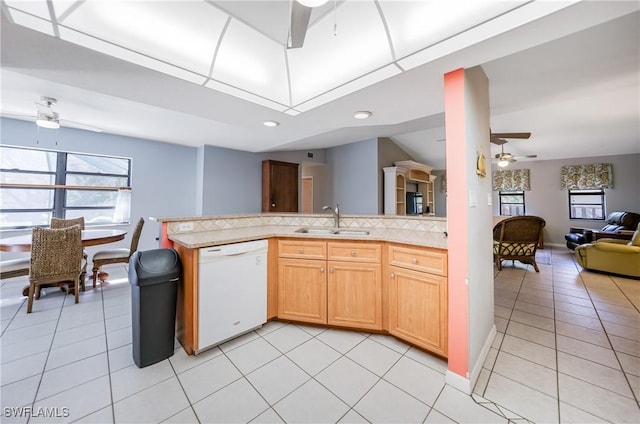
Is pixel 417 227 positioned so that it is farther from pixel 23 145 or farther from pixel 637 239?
pixel 23 145

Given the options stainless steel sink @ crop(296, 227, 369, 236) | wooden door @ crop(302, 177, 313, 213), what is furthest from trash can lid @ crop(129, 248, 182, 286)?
wooden door @ crop(302, 177, 313, 213)

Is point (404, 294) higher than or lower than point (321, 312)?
higher

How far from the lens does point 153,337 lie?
1811 millimetres

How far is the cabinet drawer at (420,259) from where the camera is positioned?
68.8 inches

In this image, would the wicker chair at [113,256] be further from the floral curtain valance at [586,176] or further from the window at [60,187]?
the floral curtain valance at [586,176]

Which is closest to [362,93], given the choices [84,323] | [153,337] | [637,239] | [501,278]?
[153,337]

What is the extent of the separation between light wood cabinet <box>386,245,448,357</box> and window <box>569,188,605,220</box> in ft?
25.5

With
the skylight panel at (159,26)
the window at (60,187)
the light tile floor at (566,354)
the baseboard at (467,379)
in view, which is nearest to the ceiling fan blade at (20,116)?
the window at (60,187)

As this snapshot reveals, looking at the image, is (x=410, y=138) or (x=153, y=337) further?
(x=410, y=138)

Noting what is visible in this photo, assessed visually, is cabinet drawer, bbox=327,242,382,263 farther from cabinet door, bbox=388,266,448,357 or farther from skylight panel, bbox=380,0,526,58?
skylight panel, bbox=380,0,526,58

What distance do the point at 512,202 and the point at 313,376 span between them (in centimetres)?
849

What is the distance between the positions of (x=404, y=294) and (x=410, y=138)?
14.3ft

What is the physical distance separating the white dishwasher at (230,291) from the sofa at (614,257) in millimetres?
5497

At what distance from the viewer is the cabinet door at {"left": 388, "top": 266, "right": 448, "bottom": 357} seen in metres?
1.77
